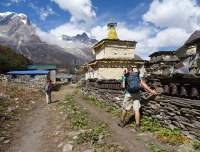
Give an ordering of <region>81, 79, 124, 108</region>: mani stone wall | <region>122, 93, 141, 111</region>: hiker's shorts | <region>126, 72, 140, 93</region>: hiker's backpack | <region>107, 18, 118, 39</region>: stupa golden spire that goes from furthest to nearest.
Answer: <region>107, 18, 118, 39</region>: stupa golden spire
<region>81, 79, 124, 108</region>: mani stone wall
<region>122, 93, 141, 111</region>: hiker's shorts
<region>126, 72, 140, 93</region>: hiker's backpack

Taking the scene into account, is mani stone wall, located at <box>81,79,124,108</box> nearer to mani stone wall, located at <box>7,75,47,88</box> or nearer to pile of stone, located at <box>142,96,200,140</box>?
pile of stone, located at <box>142,96,200,140</box>

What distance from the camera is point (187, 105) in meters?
5.40

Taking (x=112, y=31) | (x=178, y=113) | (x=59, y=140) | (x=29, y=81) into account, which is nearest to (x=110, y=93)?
(x=59, y=140)

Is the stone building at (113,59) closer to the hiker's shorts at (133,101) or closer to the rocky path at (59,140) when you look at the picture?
the rocky path at (59,140)

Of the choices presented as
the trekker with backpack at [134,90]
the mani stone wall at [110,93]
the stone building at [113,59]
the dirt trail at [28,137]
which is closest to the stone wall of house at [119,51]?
the stone building at [113,59]

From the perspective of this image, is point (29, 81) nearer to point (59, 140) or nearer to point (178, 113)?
point (59, 140)

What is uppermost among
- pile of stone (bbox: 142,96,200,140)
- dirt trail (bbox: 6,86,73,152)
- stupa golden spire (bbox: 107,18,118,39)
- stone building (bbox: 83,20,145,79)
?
stupa golden spire (bbox: 107,18,118,39)

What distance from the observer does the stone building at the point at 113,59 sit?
23312mm

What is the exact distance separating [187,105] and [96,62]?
18204 mm

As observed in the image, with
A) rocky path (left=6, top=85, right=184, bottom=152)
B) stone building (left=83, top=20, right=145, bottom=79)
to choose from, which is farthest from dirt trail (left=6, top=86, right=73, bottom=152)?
stone building (left=83, top=20, right=145, bottom=79)

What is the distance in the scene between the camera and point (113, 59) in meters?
23.2

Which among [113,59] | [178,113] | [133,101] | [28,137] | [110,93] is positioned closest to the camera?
[178,113]

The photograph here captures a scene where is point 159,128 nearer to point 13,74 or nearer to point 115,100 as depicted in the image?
point 115,100

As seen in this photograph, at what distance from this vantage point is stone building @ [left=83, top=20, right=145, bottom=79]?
2331cm
